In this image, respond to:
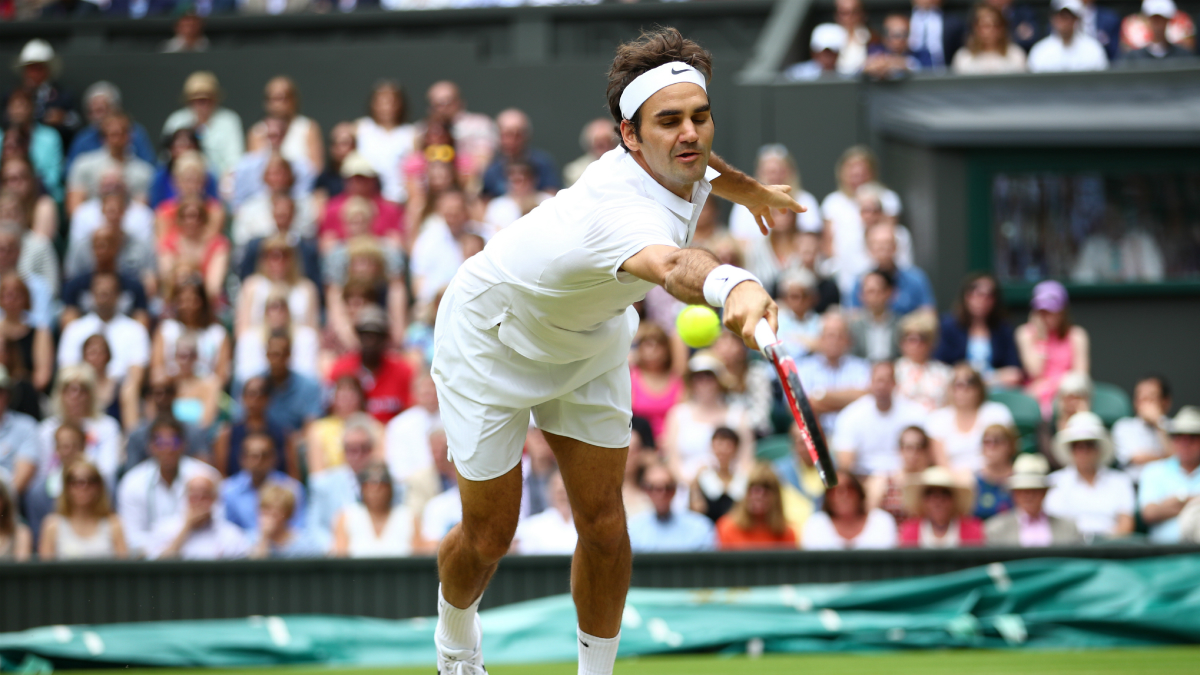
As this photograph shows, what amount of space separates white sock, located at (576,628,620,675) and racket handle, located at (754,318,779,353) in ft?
5.42

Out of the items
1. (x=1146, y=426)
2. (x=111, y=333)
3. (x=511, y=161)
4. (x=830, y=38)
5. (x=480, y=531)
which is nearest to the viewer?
(x=480, y=531)

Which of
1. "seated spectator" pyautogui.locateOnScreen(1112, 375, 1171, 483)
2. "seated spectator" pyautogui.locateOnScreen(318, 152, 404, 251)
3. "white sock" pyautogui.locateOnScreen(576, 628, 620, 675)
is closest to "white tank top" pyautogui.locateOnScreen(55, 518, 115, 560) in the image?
"seated spectator" pyautogui.locateOnScreen(318, 152, 404, 251)

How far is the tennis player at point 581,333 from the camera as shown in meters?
3.85

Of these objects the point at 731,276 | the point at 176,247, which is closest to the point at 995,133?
the point at 176,247

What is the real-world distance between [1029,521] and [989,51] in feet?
15.7

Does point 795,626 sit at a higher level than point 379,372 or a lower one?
lower

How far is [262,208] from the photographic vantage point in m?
10.4

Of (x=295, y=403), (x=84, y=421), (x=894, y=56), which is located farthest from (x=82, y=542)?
(x=894, y=56)

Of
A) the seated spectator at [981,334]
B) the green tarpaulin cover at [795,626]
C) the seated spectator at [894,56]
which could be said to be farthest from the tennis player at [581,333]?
the seated spectator at [894,56]

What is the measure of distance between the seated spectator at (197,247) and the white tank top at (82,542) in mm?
2466

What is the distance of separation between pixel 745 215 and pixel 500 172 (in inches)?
76.0

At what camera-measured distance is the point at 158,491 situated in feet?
26.7

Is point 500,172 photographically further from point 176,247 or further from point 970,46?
point 970,46

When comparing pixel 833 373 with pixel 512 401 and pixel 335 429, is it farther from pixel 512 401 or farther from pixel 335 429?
pixel 512 401
